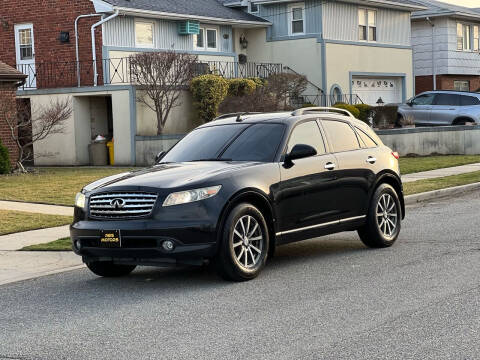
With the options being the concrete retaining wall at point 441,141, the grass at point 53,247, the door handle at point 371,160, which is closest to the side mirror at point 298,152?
the door handle at point 371,160

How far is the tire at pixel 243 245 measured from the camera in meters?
8.59

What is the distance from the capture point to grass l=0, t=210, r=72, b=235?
1342 centimetres

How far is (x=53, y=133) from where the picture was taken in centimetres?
2888

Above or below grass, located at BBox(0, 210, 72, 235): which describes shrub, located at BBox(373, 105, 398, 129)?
above

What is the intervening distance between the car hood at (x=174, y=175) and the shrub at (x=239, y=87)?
20246 mm

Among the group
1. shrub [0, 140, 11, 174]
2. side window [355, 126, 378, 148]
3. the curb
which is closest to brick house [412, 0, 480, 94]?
shrub [0, 140, 11, 174]

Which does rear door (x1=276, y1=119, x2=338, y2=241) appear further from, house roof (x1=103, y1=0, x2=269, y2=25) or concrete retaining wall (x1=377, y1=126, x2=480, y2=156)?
house roof (x1=103, y1=0, x2=269, y2=25)

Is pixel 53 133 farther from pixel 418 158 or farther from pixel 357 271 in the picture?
pixel 357 271

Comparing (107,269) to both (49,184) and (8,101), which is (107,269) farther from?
(8,101)

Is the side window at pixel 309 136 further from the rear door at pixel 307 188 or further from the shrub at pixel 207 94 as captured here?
the shrub at pixel 207 94

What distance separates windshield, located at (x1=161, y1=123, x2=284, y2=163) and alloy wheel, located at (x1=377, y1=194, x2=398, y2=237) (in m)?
1.81

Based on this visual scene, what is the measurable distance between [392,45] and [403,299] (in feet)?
116

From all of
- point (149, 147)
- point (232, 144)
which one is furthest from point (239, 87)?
point (232, 144)

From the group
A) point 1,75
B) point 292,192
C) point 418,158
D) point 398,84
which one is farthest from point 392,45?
point 292,192
